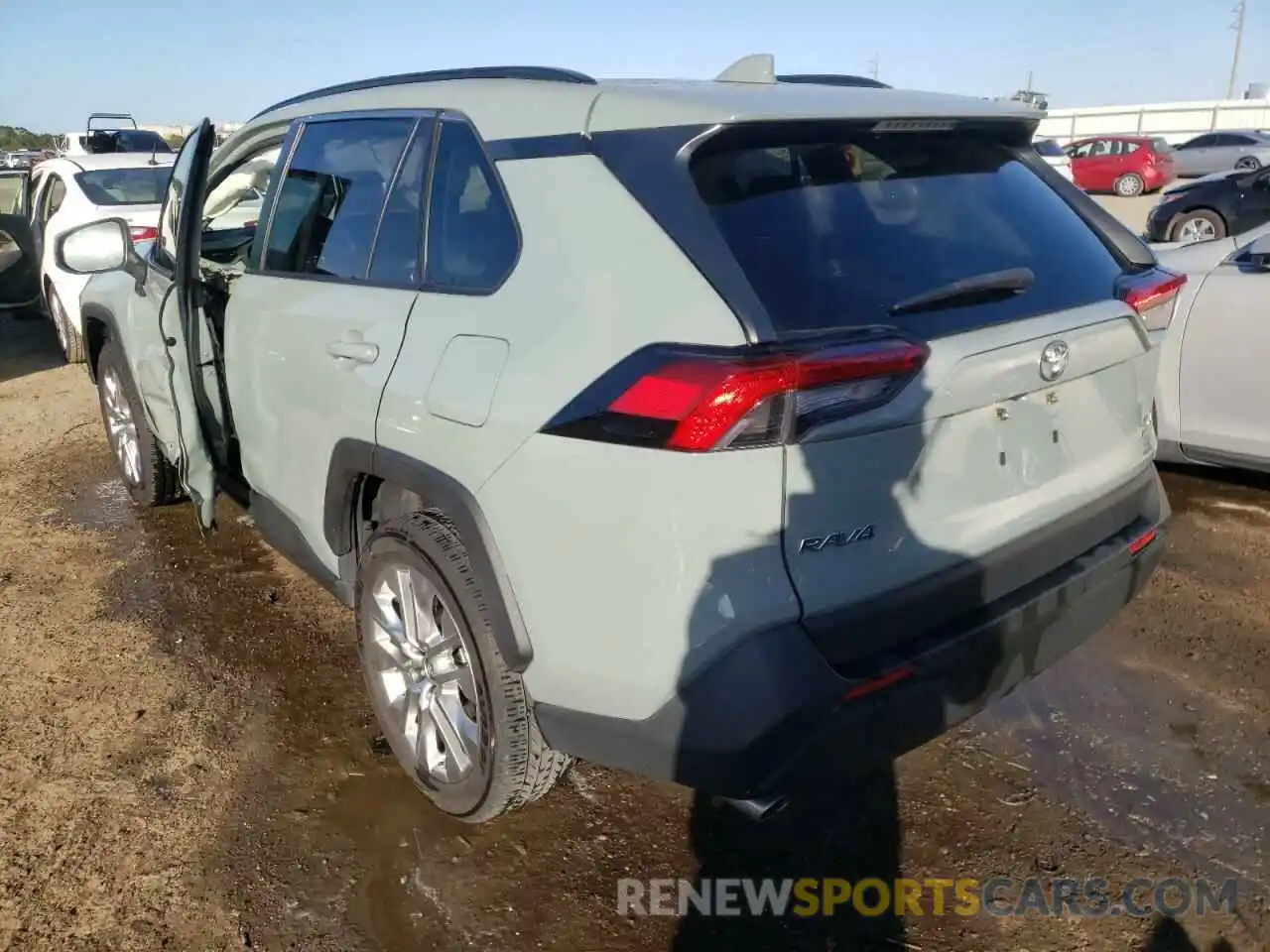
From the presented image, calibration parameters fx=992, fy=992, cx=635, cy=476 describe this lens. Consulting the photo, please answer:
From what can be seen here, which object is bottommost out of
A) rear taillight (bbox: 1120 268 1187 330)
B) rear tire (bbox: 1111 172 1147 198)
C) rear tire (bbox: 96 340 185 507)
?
rear tire (bbox: 1111 172 1147 198)

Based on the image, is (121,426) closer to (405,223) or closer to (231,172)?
(231,172)

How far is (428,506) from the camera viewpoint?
2602 mm

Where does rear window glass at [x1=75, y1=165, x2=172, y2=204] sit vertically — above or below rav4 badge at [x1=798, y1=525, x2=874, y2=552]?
above

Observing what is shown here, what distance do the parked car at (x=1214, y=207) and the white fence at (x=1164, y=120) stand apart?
3004 centimetres

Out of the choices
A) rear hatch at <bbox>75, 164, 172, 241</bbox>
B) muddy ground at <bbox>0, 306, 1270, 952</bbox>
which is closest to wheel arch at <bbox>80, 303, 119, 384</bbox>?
muddy ground at <bbox>0, 306, 1270, 952</bbox>

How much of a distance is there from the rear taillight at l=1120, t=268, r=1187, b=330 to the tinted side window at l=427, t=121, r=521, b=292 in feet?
5.10

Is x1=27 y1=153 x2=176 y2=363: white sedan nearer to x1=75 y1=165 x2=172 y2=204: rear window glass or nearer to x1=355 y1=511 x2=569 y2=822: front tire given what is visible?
x1=75 y1=165 x2=172 y2=204: rear window glass

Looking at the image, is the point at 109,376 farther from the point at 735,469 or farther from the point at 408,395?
the point at 735,469

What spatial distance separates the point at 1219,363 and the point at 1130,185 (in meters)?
23.3

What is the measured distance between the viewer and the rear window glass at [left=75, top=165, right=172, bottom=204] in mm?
7977

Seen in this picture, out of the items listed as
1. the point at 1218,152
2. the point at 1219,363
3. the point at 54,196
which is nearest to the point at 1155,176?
the point at 1218,152

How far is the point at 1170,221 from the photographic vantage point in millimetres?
12758

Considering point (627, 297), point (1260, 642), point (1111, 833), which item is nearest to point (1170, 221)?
point (1260, 642)

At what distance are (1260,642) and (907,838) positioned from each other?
1.82 meters
